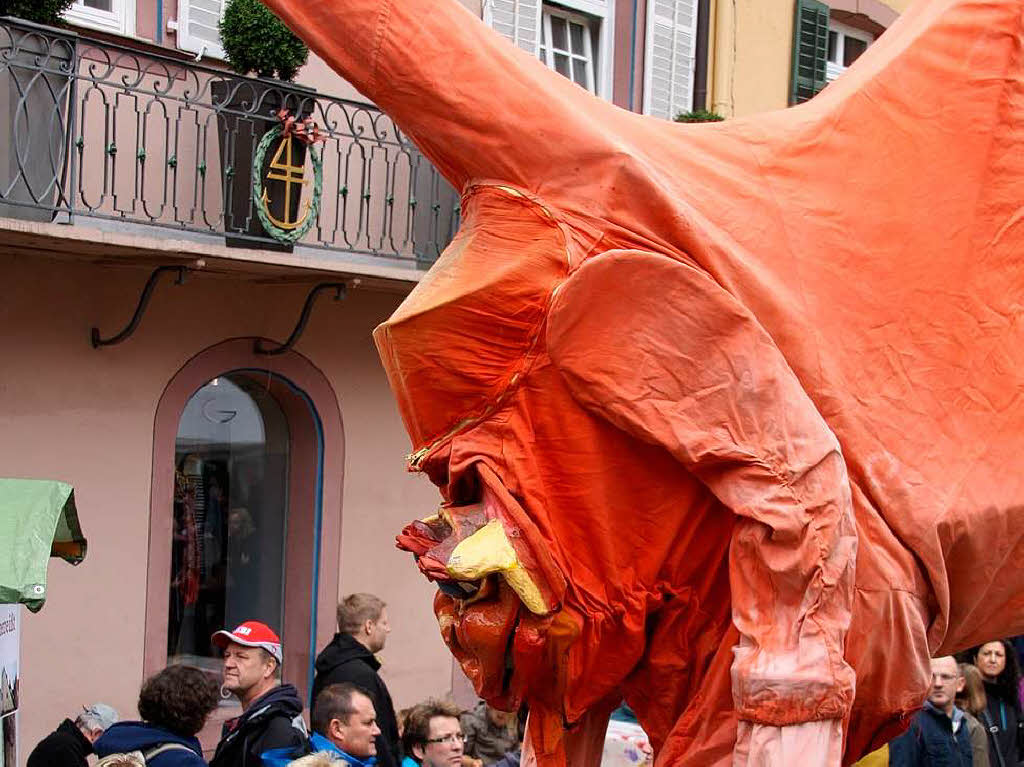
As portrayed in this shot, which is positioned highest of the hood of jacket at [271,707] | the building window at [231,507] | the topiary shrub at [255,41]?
the topiary shrub at [255,41]

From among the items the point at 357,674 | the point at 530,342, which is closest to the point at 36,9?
the point at 357,674

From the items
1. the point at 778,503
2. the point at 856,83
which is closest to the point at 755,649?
the point at 778,503

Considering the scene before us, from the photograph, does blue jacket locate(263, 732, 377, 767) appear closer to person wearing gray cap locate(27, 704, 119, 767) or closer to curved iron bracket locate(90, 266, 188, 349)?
person wearing gray cap locate(27, 704, 119, 767)

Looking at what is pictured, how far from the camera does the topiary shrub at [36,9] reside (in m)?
8.65

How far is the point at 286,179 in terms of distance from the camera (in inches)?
382

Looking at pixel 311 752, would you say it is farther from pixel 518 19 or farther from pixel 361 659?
pixel 518 19

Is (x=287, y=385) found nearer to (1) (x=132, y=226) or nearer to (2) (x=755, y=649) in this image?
(1) (x=132, y=226)

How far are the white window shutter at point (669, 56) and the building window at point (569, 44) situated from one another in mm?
436

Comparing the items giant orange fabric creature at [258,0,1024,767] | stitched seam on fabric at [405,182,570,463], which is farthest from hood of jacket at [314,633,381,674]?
stitched seam on fabric at [405,182,570,463]

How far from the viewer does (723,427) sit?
329 cm

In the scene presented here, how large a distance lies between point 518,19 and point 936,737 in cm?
646

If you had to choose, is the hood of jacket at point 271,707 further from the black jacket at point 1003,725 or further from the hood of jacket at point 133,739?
the black jacket at point 1003,725

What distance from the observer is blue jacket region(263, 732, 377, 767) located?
5586mm

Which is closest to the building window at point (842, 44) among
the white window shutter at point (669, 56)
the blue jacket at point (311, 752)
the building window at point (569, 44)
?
the white window shutter at point (669, 56)
